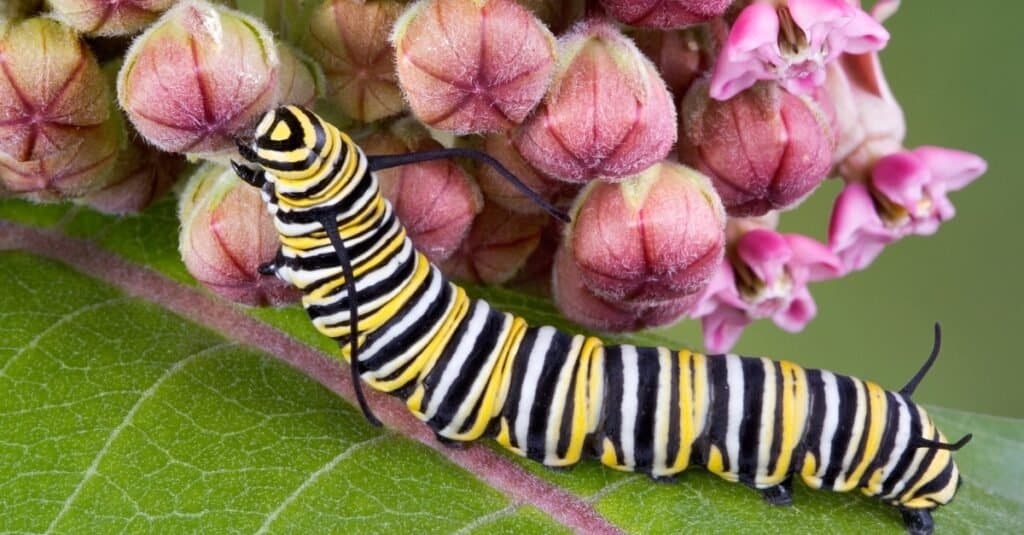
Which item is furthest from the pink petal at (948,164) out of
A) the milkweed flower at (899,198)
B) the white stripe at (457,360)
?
the white stripe at (457,360)

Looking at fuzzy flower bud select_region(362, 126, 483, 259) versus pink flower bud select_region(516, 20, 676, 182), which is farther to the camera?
fuzzy flower bud select_region(362, 126, 483, 259)

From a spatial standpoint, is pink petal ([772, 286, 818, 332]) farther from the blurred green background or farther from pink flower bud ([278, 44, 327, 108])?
the blurred green background


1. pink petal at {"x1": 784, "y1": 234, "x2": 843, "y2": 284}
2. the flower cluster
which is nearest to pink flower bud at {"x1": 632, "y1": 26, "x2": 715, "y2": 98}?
the flower cluster

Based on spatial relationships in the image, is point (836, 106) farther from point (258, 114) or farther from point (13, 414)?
point (13, 414)

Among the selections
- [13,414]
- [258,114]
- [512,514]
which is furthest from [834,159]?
[13,414]

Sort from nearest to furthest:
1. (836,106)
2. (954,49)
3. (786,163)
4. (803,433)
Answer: (786,163) < (803,433) < (836,106) < (954,49)

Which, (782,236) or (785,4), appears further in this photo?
(782,236)

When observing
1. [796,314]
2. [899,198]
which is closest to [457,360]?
[796,314]
